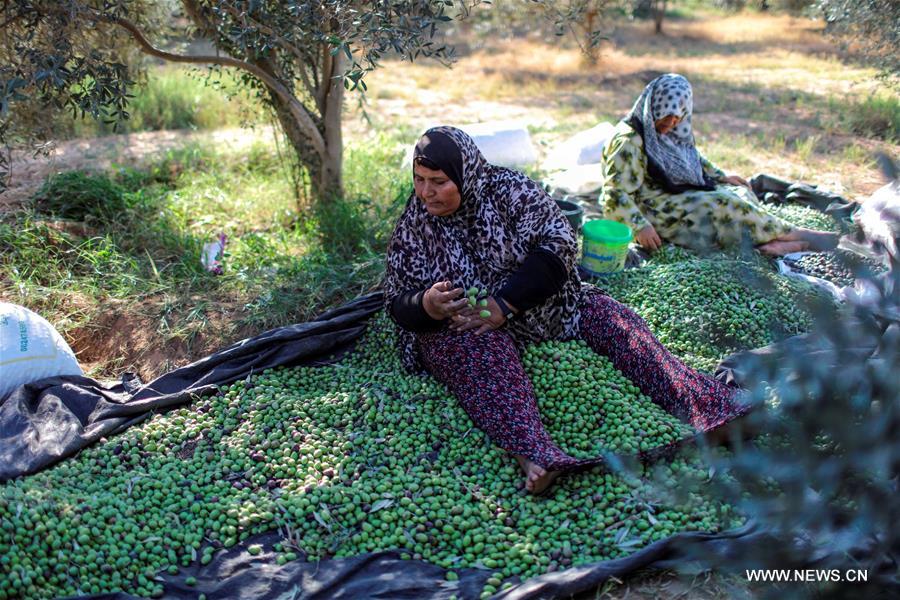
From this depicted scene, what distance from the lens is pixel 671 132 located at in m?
4.55

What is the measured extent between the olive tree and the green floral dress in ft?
4.21

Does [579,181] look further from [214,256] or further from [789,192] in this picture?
[214,256]

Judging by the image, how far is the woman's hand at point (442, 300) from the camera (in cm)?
291

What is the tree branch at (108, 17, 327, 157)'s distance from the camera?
406cm

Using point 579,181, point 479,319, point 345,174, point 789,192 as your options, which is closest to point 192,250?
point 345,174

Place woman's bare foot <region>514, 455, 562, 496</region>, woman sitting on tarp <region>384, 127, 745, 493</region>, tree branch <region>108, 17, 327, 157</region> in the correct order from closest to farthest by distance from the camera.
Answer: woman's bare foot <region>514, 455, 562, 496</region> → woman sitting on tarp <region>384, 127, 745, 493</region> → tree branch <region>108, 17, 327, 157</region>

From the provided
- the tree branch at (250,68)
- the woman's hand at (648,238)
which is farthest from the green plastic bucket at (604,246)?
the tree branch at (250,68)

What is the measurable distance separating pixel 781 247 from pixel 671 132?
38.0 inches

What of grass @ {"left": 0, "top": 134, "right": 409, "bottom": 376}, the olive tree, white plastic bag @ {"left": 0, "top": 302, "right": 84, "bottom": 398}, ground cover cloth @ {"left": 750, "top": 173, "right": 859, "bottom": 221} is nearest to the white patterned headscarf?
ground cover cloth @ {"left": 750, "top": 173, "right": 859, "bottom": 221}

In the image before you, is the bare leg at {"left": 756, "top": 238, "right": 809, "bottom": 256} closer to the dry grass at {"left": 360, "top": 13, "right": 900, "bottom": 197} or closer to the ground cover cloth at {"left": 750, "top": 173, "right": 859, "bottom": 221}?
the ground cover cloth at {"left": 750, "top": 173, "right": 859, "bottom": 221}

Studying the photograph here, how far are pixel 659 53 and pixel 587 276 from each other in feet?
36.8

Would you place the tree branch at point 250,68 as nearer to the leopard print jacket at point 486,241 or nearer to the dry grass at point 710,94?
the leopard print jacket at point 486,241

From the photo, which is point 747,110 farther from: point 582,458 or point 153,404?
point 153,404

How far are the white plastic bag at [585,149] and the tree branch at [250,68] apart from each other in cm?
202
